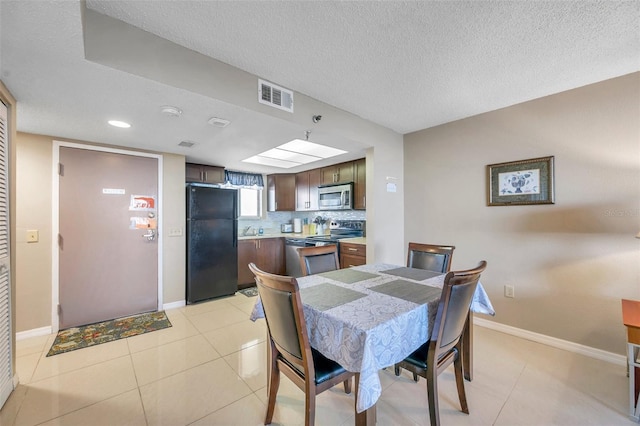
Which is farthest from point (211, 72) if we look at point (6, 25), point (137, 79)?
point (6, 25)

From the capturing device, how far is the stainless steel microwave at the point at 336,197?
400 cm

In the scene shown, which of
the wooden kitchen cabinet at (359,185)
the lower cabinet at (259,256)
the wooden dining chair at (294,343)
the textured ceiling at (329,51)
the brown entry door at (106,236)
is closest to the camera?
the wooden dining chair at (294,343)

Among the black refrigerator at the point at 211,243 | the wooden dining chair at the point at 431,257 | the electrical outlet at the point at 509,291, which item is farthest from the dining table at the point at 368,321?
the black refrigerator at the point at 211,243

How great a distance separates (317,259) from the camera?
2283 millimetres

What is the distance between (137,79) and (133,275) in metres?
2.49

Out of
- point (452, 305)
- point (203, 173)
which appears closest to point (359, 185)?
point (203, 173)

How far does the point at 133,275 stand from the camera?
3135 mm

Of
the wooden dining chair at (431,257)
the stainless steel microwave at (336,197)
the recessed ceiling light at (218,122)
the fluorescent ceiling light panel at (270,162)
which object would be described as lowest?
the wooden dining chair at (431,257)

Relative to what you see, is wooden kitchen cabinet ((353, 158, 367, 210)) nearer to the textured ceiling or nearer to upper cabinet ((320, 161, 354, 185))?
upper cabinet ((320, 161, 354, 185))

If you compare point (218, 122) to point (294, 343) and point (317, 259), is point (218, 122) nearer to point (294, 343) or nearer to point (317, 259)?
point (317, 259)

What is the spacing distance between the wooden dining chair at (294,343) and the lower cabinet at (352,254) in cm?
212

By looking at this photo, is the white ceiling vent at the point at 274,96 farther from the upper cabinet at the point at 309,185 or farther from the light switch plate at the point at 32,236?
the light switch plate at the point at 32,236

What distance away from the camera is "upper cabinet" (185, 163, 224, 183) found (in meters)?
3.91

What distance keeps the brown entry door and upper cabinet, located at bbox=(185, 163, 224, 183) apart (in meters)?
0.63
